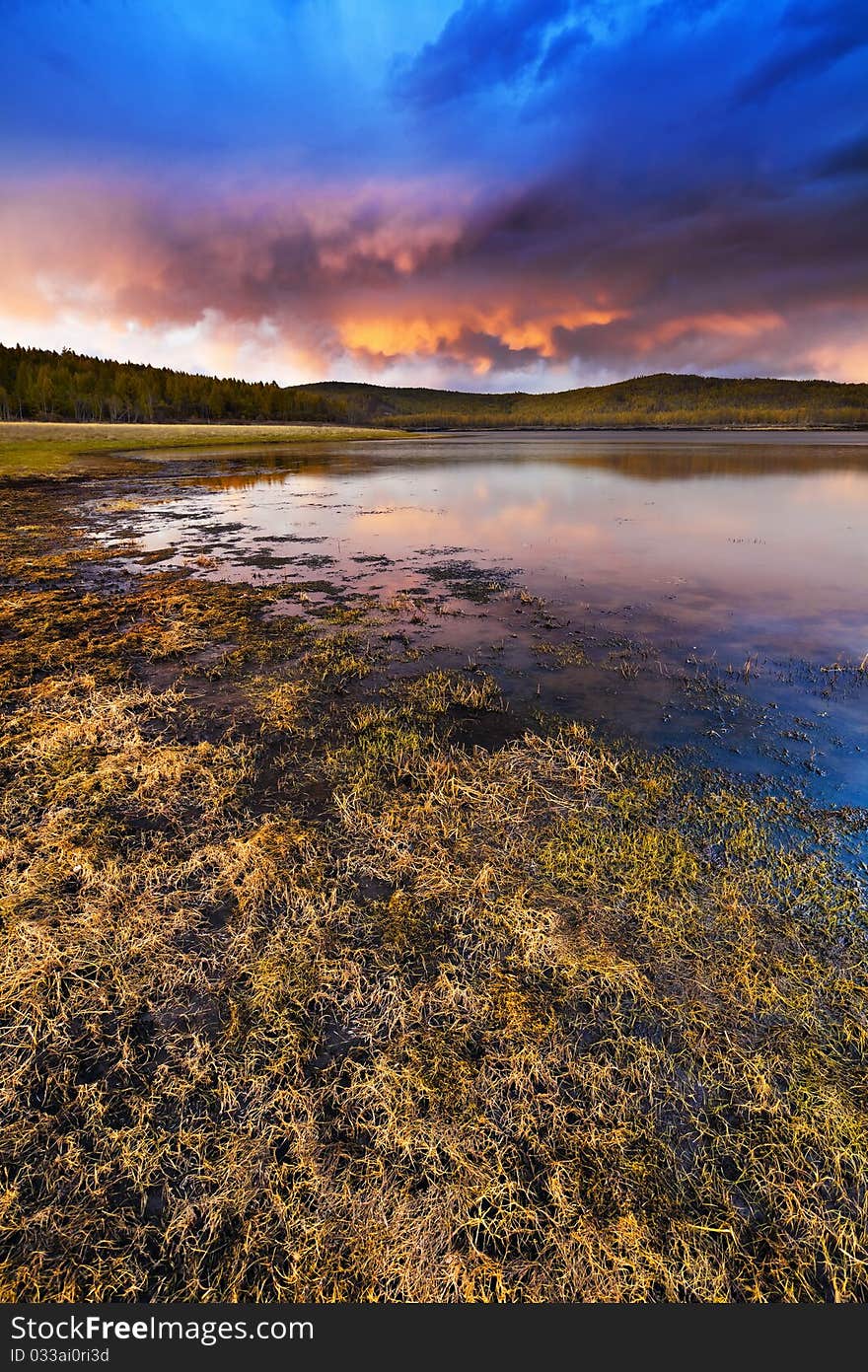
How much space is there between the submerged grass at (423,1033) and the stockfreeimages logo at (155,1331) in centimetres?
19

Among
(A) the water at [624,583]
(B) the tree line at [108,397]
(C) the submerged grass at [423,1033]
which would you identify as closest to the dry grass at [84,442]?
(A) the water at [624,583]

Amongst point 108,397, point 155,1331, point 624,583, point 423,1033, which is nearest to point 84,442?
point 108,397

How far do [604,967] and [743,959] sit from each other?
144 cm

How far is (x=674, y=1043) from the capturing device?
452 centimetres

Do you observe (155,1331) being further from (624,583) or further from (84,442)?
(84,442)

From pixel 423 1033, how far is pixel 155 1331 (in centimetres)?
231

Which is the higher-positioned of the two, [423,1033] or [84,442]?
[84,442]

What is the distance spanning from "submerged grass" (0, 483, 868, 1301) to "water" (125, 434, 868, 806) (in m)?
2.73

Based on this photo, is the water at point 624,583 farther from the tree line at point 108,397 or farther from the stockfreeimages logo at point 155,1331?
the tree line at point 108,397

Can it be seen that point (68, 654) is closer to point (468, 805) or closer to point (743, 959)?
point (468, 805)

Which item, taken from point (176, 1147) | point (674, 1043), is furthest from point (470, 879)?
point (176, 1147)

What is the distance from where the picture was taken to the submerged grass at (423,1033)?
333 cm

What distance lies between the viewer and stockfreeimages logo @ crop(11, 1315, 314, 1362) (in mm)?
3213

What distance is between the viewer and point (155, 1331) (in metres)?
3.24
